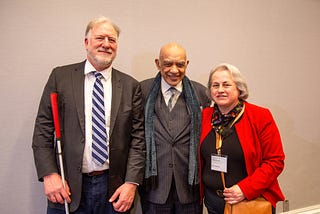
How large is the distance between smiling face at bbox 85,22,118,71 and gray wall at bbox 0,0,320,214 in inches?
19.0

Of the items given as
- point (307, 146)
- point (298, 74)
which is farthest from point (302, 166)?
point (298, 74)

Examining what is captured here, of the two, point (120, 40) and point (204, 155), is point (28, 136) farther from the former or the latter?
point (204, 155)

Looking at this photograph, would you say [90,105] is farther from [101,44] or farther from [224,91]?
[224,91]

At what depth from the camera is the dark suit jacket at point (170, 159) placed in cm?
178

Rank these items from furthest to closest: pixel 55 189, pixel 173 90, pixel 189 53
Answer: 1. pixel 189 53
2. pixel 173 90
3. pixel 55 189

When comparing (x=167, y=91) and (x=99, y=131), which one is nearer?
(x=99, y=131)

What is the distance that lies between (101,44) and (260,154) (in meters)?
1.17

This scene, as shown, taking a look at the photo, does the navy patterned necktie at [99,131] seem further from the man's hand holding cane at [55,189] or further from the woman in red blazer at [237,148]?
the woman in red blazer at [237,148]

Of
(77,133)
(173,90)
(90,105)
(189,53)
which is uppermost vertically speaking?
(189,53)

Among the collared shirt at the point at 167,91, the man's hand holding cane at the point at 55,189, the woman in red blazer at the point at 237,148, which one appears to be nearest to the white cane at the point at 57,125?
the man's hand holding cane at the point at 55,189

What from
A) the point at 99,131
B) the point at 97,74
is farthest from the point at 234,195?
the point at 97,74

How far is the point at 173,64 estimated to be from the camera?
1.84 meters

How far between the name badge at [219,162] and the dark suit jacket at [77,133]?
1.46 feet

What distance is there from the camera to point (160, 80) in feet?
6.31
